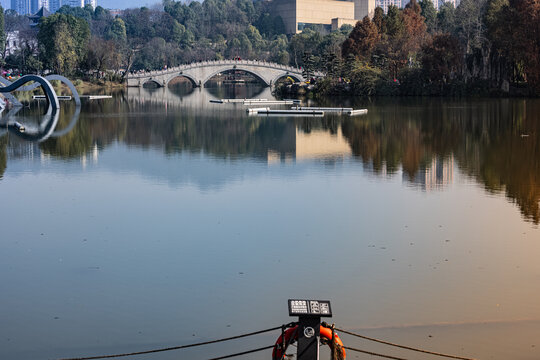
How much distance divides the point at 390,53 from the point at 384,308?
55.8m

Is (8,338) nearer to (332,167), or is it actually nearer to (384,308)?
(384,308)

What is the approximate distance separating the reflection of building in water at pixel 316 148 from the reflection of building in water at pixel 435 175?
3.16m

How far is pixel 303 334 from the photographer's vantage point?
6.69 m

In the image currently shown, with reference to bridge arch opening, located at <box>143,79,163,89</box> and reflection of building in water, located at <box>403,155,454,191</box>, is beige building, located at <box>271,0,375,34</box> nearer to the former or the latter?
bridge arch opening, located at <box>143,79,163,89</box>

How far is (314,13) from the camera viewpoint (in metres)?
150

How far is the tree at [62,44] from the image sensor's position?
243ft

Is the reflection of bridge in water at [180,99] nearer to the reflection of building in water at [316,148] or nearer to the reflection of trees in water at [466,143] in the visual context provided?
the reflection of trees in water at [466,143]

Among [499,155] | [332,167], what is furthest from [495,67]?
[332,167]

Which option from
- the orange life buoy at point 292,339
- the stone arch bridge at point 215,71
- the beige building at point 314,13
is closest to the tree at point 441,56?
the stone arch bridge at point 215,71

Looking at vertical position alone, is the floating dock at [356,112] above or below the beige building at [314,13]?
below

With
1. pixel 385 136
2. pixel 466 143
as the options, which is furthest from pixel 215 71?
pixel 466 143

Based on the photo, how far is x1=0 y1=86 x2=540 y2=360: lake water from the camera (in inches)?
352

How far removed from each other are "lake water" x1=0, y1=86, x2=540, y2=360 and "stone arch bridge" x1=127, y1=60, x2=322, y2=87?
202 ft

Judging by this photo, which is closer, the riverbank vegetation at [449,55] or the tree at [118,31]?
the riverbank vegetation at [449,55]
